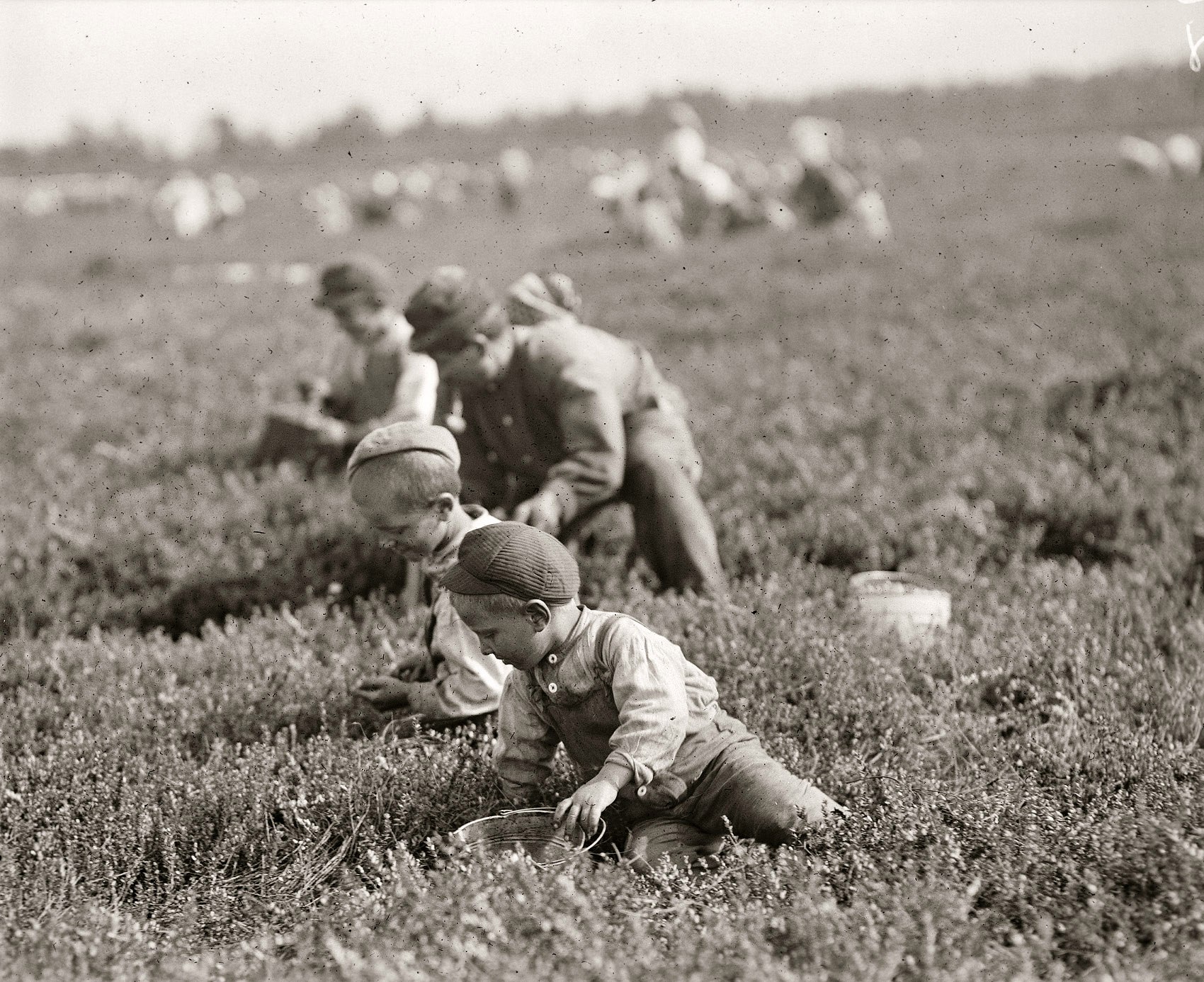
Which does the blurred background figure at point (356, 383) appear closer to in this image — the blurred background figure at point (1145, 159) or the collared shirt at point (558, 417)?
the collared shirt at point (558, 417)

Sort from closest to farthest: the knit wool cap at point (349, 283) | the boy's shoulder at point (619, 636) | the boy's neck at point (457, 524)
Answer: the boy's shoulder at point (619, 636)
the boy's neck at point (457, 524)
the knit wool cap at point (349, 283)

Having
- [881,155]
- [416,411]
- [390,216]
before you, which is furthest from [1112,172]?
[416,411]

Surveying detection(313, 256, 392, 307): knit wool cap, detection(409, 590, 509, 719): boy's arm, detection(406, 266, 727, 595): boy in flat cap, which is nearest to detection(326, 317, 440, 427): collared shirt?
detection(313, 256, 392, 307): knit wool cap

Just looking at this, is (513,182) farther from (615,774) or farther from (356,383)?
(615,774)

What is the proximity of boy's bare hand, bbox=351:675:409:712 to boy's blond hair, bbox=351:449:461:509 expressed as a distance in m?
0.64

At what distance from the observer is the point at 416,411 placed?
22.7 feet

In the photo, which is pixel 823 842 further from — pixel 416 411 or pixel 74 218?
pixel 74 218

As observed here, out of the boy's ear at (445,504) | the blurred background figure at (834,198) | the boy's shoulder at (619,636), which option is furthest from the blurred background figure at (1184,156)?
the boy's shoulder at (619,636)

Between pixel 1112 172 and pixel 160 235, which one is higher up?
pixel 1112 172

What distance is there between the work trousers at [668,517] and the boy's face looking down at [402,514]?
4.97 ft

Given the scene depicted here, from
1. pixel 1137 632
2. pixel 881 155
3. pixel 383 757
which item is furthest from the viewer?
pixel 881 155

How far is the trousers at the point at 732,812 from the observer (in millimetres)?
3480

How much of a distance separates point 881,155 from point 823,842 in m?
30.7

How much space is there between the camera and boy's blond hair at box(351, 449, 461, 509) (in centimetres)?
412
